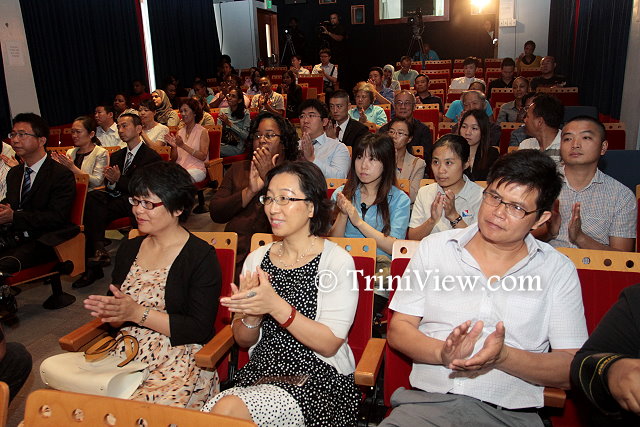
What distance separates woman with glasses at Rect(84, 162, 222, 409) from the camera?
75.5 inches

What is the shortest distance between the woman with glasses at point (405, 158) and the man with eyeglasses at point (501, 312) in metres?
1.98

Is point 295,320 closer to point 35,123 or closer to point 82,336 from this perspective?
point 82,336

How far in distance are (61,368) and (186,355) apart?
1.44 feet

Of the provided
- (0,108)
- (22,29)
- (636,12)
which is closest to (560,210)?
(636,12)

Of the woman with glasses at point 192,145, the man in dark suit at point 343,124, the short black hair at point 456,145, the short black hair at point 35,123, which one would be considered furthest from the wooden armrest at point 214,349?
the woman with glasses at point 192,145

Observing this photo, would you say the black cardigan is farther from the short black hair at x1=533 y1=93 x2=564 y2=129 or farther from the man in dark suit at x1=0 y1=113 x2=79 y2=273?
the short black hair at x1=533 y1=93 x2=564 y2=129

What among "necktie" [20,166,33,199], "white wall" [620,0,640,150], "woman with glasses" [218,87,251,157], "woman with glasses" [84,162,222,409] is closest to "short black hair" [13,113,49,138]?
"necktie" [20,166,33,199]

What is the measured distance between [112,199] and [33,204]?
839 mm

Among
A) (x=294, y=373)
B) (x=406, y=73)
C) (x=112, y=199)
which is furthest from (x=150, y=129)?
(x=406, y=73)

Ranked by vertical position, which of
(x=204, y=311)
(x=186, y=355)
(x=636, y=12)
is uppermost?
(x=636, y=12)

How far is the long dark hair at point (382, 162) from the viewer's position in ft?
9.01

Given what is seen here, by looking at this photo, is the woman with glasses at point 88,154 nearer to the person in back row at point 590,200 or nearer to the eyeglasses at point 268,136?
the eyeglasses at point 268,136

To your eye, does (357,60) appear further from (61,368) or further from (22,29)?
(61,368)

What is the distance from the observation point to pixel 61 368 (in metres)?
1.87
